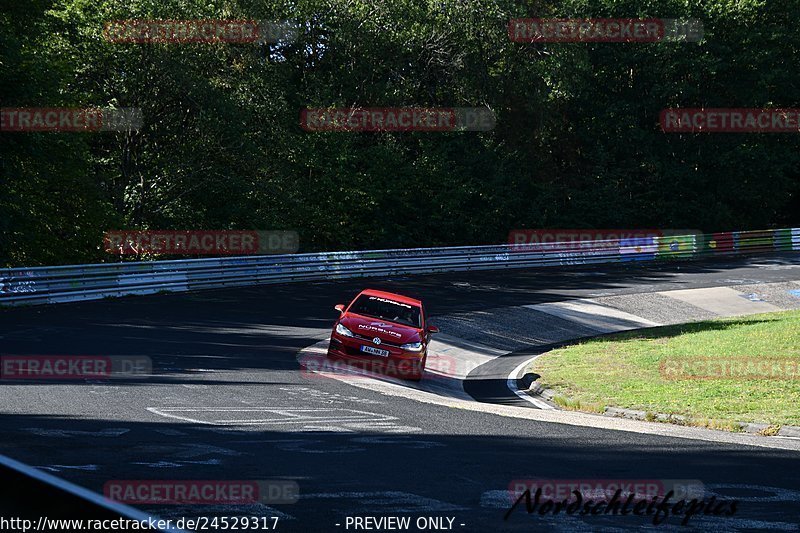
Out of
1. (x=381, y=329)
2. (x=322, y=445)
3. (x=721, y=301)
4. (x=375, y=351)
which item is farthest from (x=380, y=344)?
(x=721, y=301)

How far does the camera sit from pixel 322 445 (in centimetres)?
945

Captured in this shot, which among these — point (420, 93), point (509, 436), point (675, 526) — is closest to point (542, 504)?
point (675, 526)

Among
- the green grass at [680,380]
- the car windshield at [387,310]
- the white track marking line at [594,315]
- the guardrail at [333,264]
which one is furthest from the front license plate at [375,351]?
the white track marking line at [594,315]

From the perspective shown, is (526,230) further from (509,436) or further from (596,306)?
(509,436)

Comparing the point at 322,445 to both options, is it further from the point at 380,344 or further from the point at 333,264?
the point at 333,264

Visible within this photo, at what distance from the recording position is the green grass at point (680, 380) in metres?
14.5

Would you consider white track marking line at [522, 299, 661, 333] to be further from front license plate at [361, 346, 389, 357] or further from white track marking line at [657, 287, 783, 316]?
front license plate at [361, 346, 389, 357]

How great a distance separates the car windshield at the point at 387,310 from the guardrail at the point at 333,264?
9684 mm

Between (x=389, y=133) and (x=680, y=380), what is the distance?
3056 centimetres

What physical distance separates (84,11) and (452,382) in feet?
75.5

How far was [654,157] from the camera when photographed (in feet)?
175

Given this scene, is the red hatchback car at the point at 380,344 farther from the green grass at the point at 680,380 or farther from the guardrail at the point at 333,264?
the guardrail at the point at 333,264

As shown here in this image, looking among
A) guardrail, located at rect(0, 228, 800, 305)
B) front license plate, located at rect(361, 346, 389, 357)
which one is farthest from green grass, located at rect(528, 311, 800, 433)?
guardrail, located at rect(0, 228, 800, 305)

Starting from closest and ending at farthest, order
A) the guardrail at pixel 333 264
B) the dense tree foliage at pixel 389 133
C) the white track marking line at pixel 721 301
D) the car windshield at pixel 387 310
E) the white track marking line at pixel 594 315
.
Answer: the car windshield at pixel 387 310 → the guardrail at pixel 333 264 → the white track marking line at pixel 594 315 → the dense tree foliage at pixel 389 133 → the white track marking line at pixel 721 301
